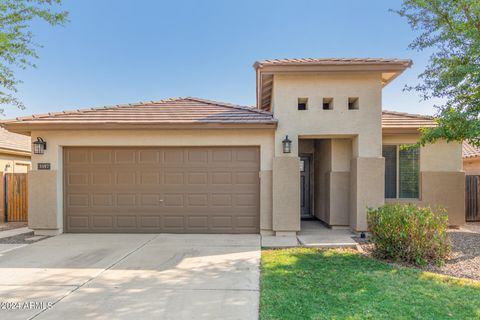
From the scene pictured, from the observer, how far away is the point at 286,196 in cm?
803

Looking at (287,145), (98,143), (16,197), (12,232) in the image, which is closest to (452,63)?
(287,145)

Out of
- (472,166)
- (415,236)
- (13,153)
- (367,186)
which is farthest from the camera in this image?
(472,166)

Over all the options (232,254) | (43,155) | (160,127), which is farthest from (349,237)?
(43,155)

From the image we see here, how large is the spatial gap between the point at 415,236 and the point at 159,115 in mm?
7250

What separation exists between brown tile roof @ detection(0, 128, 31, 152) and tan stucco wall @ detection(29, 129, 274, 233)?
6.75 meters

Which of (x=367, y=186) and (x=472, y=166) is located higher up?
(x=472, y=166)

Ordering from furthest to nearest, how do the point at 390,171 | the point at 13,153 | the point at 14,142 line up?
the point at 14,142, the point at 13,153, the point at 390,171

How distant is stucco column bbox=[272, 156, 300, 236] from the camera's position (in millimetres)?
8000

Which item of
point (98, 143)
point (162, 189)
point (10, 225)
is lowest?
point (10, 225)

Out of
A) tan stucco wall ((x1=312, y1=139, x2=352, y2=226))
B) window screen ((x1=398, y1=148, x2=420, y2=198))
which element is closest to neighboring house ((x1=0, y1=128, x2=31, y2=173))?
tan stucco wall ((x1=312, y1=139, x2=352, y2=226))

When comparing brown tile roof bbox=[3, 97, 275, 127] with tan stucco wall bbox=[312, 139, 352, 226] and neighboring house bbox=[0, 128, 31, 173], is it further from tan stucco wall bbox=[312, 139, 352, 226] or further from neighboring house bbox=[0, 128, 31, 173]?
neighboring house bbox=[0, 128, 31, 173]

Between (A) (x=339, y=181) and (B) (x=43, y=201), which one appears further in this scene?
(A) (x=339, y=181)

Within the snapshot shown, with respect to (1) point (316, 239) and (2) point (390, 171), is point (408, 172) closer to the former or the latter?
(2) point (390, 171)

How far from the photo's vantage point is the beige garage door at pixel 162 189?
8.40 m
